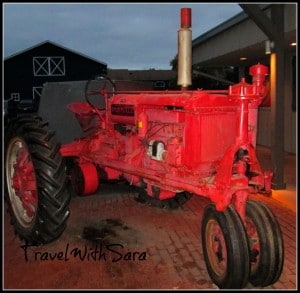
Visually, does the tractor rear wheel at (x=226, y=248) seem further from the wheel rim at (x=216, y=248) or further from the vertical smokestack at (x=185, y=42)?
the vertical smokestack at (x=185, y=42)

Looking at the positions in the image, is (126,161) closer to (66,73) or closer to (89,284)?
(89,284)

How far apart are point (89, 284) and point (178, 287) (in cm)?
78

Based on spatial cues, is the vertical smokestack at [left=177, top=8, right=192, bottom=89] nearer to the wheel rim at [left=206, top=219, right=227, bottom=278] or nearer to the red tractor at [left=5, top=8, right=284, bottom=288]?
the red tractor at [left=5, top=8, right=284, bottom=288]

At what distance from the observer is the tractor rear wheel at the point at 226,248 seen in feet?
10.5

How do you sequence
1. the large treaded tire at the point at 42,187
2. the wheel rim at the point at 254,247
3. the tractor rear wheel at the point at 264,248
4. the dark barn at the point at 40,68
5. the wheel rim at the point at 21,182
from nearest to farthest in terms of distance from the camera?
the tractor rear wheel at the point at 264,248
the wheel rim at the point at 254,247
the large treaded tire at the point at 42,187
the wheel rim at the point at 21,182
the dark barn at the point at 40,68

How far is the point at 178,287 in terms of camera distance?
3.48m

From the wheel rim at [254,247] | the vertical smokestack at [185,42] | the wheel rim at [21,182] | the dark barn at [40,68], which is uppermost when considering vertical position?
the dark barn at [40,68]

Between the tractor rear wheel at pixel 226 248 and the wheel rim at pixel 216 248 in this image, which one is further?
the wheel rim at pixel 216 248

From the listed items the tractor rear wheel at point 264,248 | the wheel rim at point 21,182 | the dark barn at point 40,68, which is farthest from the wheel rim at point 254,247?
the dark barn at point 40,68

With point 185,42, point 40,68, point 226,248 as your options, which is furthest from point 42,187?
point 40,68

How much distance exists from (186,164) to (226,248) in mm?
1007

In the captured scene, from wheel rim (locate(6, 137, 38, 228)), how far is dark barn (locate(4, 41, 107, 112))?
22131 mm

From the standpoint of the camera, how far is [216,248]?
3480mm

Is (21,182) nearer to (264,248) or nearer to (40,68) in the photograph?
(264,248)
